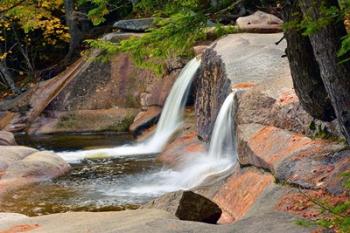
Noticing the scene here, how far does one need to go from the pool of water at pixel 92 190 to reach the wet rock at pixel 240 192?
83.5 inches

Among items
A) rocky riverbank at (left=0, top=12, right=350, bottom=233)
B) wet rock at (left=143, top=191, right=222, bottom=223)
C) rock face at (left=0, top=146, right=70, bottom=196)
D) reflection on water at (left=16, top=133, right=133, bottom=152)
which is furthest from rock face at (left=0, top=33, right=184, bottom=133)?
wet rock at (left=143, top=191, right=222, bottom=223)

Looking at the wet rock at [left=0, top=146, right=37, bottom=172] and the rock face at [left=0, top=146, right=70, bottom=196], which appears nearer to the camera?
the rock face at [left=0, top=146, right=70, bottom=196]

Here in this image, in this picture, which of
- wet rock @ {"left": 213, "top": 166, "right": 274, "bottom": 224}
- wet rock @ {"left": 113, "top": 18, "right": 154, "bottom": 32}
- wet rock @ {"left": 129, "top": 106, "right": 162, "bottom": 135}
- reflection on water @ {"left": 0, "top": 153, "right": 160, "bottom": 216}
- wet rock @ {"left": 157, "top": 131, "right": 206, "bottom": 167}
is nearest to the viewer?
wet rock @ {"left": 213, "top": 166, "right": 274, "bottom": 224}

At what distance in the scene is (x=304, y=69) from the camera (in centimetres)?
609

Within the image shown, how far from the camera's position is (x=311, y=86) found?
6.29 m

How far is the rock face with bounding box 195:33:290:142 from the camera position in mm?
12922

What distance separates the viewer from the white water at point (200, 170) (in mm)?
11789

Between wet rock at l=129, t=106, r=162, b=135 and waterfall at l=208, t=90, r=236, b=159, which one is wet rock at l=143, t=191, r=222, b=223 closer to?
waterfall at l=208, t=90, r=236, b=159

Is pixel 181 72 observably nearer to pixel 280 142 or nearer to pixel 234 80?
pixel 234 80

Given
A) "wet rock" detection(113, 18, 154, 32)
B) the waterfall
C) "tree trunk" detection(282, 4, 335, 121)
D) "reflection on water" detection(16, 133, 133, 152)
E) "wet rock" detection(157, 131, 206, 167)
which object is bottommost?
"reflection on water" detection(16, 133, 133, 152)

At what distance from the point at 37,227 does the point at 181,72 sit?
38.0 ft

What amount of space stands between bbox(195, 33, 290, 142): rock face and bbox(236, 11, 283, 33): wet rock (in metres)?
0.66

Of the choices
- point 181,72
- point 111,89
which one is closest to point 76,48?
point 111,89

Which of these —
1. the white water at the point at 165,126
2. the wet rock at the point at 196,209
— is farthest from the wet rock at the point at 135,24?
the wet rock at the point at 196,209
